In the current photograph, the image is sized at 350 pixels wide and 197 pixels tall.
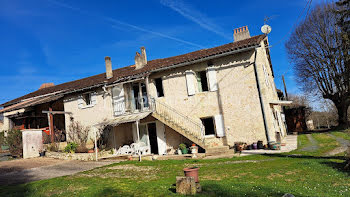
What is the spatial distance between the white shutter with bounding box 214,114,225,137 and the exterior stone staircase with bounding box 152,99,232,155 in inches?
36.9

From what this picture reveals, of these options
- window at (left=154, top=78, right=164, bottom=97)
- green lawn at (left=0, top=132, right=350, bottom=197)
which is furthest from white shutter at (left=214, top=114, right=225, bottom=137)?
green lawn at (left=0, top=132, right=350, bottom=197)

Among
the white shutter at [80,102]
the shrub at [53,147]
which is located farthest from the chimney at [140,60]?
the shrub at [53,147]

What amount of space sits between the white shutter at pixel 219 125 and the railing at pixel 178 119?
3.26ft

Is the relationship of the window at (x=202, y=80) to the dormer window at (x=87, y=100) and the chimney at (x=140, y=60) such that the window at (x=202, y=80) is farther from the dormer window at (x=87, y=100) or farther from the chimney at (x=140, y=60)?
the dormer window at (x=87, y=100)

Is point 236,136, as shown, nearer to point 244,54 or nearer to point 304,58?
point 244,54

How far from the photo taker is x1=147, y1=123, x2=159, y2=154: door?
1553 cm

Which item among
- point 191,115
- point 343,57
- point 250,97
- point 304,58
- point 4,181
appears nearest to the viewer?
point 4,181

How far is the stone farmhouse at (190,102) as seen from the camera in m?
12.9

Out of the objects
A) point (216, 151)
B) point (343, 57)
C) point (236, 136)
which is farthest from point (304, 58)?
point (216, 151)

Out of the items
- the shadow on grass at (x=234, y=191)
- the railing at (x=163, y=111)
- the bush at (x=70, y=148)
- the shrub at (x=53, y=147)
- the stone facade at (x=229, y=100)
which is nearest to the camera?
the shadow on grass at (x=234, y=191)

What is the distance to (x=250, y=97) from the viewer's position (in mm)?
12898

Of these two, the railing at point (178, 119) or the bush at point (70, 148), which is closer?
the railing at point (178, 119)

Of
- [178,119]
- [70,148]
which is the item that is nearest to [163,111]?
[178,119]

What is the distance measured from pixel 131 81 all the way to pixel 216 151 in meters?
6.77
